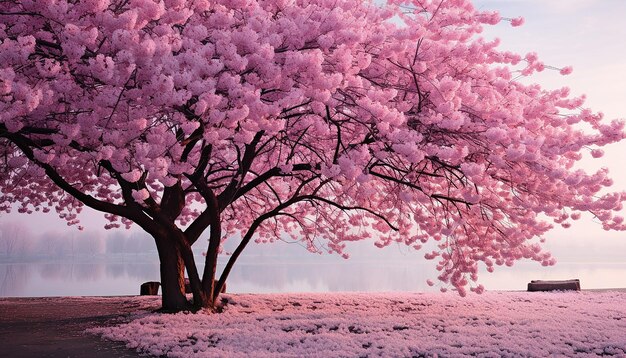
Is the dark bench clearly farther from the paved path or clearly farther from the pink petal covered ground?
the paved path

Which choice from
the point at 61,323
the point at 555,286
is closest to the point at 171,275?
the point at 61,323

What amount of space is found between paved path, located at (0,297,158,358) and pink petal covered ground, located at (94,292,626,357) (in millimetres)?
557

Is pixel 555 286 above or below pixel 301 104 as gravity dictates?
below

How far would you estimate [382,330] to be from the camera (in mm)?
11906

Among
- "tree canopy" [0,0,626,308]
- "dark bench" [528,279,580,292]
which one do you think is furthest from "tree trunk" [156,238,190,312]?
"dark bench" [528,279,580,292]

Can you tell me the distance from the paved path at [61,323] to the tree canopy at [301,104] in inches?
94.8

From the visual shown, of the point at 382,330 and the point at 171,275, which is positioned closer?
the point at 382,330

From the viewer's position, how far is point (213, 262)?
14.9 m

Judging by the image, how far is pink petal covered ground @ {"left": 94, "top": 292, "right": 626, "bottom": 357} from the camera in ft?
32.8

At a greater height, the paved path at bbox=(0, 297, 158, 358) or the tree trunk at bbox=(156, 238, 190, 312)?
the tree trunk at bbox=(156, 238, 190, 312)

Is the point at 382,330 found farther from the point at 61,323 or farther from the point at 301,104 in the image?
the point at 61,323

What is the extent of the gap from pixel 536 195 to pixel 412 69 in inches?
162

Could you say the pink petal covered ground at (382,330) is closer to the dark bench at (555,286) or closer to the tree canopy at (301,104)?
the tree canopy at (301,104)

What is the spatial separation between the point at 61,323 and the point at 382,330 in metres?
6.68
